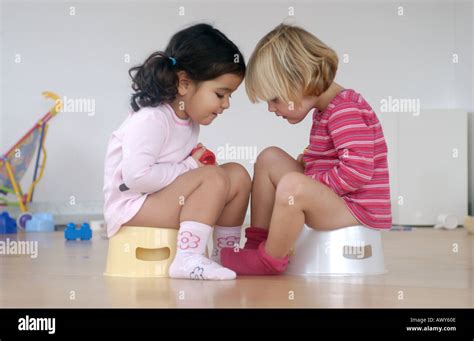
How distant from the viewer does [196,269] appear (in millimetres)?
1566

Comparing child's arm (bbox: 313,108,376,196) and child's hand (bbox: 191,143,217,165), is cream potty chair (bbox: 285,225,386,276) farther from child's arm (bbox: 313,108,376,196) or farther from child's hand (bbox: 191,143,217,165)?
child's hand (bbox: 191,143,217,165)

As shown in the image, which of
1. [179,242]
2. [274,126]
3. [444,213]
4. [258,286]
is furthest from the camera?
[274,126]

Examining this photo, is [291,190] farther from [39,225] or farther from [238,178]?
[39,225]

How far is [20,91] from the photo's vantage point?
411 centimetres

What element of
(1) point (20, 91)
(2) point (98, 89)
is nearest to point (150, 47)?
(2) point (98, 89)

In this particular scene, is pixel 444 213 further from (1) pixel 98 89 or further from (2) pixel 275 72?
(2) pixel 275 72

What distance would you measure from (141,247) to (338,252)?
44 cm

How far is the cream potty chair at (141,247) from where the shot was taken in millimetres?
1648

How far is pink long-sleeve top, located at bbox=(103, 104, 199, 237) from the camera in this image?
5.31 feet

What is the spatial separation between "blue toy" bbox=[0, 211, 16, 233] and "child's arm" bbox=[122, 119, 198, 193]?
1.85 m

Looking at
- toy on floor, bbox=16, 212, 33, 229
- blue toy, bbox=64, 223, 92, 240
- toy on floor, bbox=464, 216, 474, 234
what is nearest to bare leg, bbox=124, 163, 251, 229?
blue toy, bbox=64, 223, 92, 240
